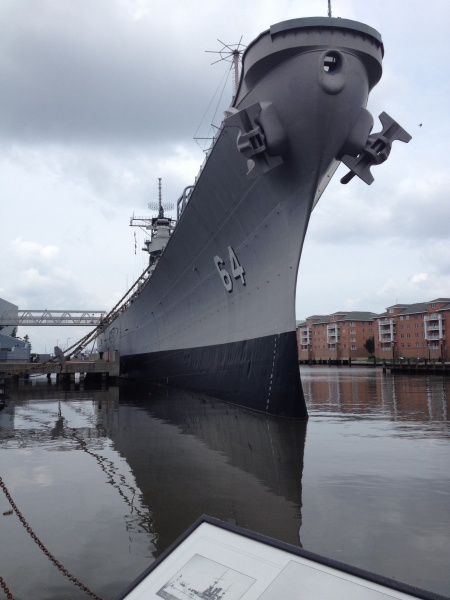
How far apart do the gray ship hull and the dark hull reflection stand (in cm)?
155

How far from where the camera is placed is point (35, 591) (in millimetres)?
3047

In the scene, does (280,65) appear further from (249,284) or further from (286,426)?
(286,426)

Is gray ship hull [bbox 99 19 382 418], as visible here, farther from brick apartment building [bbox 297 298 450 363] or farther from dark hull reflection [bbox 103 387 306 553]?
brick apartment building [bbox 297 298 450 363]

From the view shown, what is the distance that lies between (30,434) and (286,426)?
492 cm

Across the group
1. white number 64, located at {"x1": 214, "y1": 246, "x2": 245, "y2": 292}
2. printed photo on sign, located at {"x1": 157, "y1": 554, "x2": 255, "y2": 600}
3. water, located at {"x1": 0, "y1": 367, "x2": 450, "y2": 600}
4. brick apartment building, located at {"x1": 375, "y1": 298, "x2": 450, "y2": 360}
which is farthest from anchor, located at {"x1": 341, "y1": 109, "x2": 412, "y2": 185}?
brick apartment building, located at {"x1": 375, "y1": 298, "x2": 450, "y2": 360}

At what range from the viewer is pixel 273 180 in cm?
1029

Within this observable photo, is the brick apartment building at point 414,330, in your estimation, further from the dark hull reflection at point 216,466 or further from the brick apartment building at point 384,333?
the dark hull reflection at point 216,466

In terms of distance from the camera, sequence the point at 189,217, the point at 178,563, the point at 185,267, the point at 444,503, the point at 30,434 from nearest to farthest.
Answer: the point at 178,563 < the point at 444,503 < the point at 30,434 < the point at 189,217 < the point at 185,267

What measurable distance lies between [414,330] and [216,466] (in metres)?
62.3

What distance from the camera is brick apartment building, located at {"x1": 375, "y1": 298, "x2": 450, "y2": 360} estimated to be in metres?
57.3

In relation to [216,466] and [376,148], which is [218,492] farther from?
[376,148]

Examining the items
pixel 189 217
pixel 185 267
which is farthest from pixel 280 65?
pixel 185 267

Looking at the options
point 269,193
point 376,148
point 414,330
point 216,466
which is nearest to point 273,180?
point 269,193

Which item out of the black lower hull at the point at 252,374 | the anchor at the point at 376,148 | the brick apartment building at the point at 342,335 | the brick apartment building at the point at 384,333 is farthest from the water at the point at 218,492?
the brick apartment building at the point at 342,335
